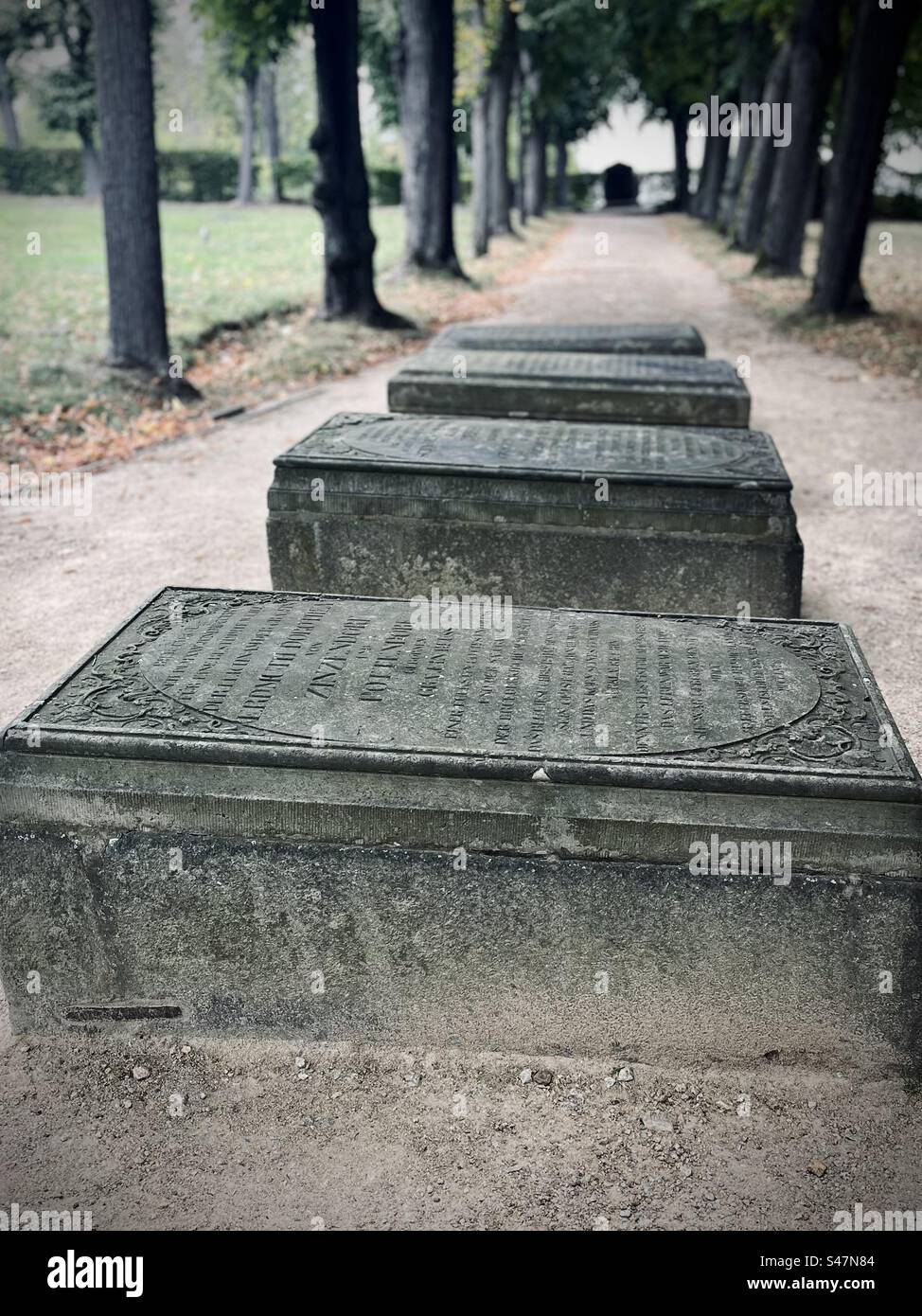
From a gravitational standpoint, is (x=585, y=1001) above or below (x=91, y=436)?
below

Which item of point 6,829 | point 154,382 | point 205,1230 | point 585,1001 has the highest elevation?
point 154,382

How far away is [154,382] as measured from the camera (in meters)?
10.4

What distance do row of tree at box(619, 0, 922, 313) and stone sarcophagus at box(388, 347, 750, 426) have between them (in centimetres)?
906

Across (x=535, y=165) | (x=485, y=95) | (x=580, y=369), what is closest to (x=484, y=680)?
(x=580, y=369)

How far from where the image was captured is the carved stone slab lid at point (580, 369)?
23.3ft

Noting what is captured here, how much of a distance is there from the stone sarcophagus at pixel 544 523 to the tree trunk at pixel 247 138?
3936cm

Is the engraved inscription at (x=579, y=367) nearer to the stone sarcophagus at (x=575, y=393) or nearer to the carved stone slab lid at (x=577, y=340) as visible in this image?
the stone sarcophagus at (x=575, y=393)

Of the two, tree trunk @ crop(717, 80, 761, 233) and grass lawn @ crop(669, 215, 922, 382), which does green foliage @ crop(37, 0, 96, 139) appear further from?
grass lawn @ crop(669, 215, 922, 382)

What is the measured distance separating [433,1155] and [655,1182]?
0.52 meters

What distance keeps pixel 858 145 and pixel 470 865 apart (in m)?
14.5

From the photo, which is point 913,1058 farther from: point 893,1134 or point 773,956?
point 773,956

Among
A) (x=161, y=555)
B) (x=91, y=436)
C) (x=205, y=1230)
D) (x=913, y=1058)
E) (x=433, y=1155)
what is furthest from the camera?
(x=91, y=436)

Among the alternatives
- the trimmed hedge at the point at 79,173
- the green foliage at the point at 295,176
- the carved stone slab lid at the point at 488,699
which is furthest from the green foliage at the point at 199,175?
the carved stone slab lid at the point at 488,699

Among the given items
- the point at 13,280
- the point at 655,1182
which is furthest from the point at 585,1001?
the point at 13,280
